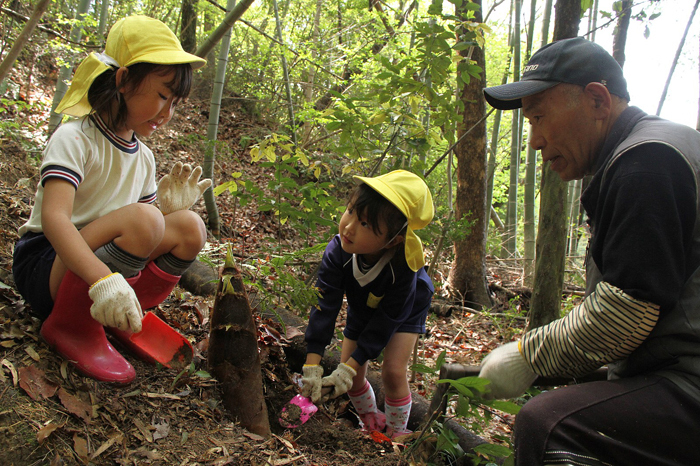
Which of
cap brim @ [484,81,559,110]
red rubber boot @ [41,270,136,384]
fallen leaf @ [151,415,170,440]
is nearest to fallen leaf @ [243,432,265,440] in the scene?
fallen leaf @ [151,415,170,440]

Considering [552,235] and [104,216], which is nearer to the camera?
[104,216]

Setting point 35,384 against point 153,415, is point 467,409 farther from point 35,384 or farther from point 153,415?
point 35,384

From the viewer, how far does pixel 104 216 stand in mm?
1730

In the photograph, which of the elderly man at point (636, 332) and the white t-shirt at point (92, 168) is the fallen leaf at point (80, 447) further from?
the elderly man at point (636, 332)

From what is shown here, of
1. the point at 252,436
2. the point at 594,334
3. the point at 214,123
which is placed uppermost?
the point at 214,123

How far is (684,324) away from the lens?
1225 mm

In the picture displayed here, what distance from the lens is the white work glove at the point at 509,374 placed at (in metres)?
1.48

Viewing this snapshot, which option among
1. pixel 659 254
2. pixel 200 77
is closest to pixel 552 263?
pixel 659 254

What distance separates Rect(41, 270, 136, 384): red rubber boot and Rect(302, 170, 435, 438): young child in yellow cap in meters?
0.85

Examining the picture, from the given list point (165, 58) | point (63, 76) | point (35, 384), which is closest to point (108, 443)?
point (35, 384)

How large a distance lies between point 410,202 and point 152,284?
1.33 metres

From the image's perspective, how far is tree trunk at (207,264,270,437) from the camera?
181 cm

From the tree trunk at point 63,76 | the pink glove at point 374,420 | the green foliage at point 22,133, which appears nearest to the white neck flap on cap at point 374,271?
the pink glove at point 374,420

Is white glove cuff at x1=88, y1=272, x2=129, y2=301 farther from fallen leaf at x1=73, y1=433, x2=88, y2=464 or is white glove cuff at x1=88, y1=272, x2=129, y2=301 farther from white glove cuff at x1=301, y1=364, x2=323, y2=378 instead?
white glove cuff at x1=301, y1=364, x2=323, y2=378
